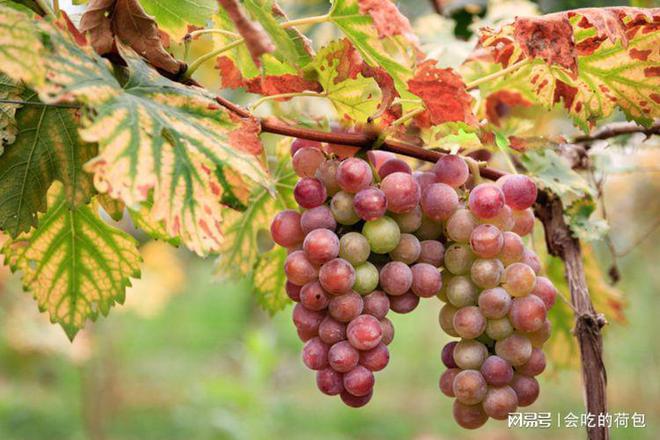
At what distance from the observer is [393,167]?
2.21 feet

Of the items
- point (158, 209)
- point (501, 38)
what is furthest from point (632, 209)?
point (158, 209)

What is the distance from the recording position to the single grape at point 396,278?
64 cm

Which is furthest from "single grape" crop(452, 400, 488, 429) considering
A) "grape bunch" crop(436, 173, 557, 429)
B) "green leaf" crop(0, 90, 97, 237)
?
"green leaf" crop(0, 90, 97, 237)

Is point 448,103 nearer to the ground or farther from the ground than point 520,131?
farther from the ground

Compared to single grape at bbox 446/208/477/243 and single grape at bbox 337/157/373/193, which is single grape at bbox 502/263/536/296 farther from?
single grape at bbox 337/157/373/193

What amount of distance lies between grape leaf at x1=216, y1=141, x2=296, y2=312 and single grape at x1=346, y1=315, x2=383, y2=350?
226 millimetres

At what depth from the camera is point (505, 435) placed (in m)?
4.45

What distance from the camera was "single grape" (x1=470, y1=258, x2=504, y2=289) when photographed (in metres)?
0.66

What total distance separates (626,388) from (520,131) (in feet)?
19.3

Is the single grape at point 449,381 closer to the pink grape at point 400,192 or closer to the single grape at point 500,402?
the single grape at point 500,402

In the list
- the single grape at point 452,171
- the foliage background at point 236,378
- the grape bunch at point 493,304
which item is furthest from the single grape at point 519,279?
the foliage background at point 236,378

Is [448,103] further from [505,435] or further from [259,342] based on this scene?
[505,435]

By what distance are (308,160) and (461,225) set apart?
0.17 meters

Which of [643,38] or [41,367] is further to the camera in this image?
[41,367]
